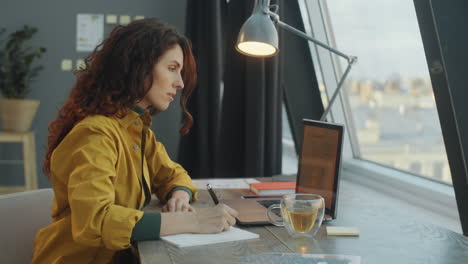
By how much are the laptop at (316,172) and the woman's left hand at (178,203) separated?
14 centimetres

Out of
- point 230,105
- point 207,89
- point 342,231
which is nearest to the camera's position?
point 342,231

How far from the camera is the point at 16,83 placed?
4.17m

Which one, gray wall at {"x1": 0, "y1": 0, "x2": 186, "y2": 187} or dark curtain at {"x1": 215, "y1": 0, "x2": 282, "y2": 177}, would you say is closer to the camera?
dark curtain at {"x1": 215, "y1": 0, "x2": 282, "y2": 177}

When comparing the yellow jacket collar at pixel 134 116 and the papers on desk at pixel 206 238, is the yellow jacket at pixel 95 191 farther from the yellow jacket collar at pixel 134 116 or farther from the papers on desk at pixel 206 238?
the papers on desk at pixel 206 238

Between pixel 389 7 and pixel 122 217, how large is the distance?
171cm

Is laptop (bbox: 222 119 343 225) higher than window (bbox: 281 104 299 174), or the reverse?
laptop (bbox: 222 119 343 225)

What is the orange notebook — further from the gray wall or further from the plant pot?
the plant pot

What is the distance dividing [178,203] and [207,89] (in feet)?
5.96

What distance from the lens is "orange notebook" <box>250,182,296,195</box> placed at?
77.3 inches

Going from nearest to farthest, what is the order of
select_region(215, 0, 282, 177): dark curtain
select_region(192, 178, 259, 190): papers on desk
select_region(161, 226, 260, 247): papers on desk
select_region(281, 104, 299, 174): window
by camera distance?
1. select_region(161, 226, 260, 247): papers on desk
2. select_region(192, 178, 259, 190): papers on desk
3. select_region(215, 0, 282, 177): dark curtain
4. select_region(281, 104, 299, 174): window

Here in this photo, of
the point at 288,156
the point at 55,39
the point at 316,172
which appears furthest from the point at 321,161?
the point at 55,39

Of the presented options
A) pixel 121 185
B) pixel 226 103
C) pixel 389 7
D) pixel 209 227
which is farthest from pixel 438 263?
pixel 226 103

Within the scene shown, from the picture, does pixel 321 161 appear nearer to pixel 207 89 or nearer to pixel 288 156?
pixel 207 89

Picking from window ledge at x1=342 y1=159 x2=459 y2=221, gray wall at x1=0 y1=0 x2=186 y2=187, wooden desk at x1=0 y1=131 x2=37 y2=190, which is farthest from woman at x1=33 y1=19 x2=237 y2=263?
gray wall at x1=0 y1=0 x2=186 y2=187
